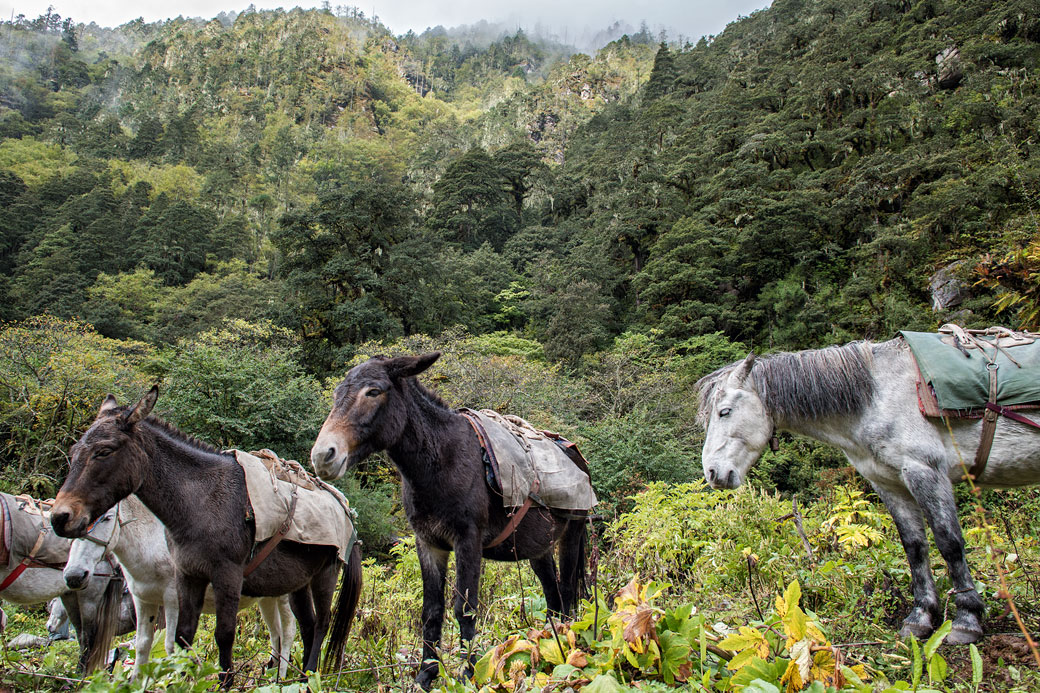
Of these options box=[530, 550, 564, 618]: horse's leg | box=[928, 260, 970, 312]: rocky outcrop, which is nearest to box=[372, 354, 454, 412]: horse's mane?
box=[530, 550, 564, 618]: horse's leg

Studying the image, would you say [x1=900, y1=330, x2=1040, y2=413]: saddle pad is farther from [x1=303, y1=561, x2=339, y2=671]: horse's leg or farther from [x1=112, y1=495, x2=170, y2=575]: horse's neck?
[x1=112, y1=495, x2=170, y2=575]: horse's neck

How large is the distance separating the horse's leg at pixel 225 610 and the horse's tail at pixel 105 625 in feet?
6.55

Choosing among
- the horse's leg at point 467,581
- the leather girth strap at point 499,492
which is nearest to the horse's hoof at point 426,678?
the horse's leg at point 467,581

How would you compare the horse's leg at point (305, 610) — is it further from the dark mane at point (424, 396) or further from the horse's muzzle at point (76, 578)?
the dark mane at point (424, 396)

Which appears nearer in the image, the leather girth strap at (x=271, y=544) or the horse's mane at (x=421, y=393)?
the horse's mane at (x=421, y=393)

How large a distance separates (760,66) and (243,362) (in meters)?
38.3

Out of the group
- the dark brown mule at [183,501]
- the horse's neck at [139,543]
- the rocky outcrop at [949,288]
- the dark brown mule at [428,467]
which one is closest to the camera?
the dark brown mule at [428,467]

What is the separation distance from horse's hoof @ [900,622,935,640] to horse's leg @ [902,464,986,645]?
0.27 ft

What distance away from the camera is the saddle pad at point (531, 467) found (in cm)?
297

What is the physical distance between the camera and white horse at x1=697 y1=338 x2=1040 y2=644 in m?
2.57

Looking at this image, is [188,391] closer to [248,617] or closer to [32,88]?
[248,617]

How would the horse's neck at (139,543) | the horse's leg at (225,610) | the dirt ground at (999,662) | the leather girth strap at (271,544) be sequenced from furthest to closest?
the horse's neck at (139,543)
the leather girth strap at (271,544)
the horse's leg at (225,610)
the dirt ground at (999,662)

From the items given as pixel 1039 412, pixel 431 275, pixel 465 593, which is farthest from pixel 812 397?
pixel 431 275

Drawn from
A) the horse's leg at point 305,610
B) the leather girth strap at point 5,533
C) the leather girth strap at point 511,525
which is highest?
the leather girth strap at point 511,525
